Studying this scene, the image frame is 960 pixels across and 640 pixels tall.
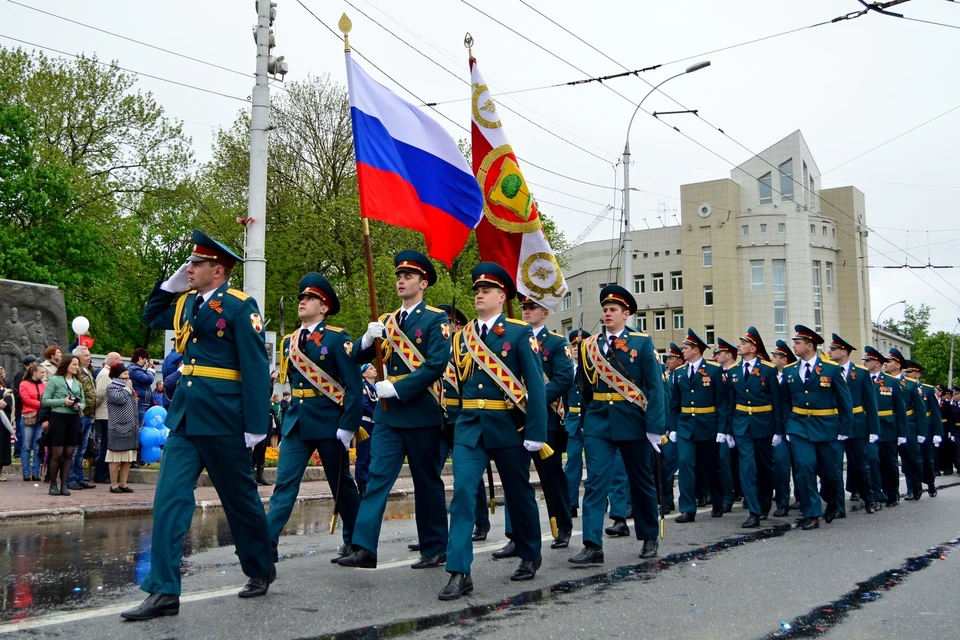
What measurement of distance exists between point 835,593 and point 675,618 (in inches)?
58.0

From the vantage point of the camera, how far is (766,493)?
1098 cm

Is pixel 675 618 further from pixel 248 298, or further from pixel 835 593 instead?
pixel 248 298

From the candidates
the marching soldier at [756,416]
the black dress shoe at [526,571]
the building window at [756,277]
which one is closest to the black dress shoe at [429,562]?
the black dress shoe at [526,571]

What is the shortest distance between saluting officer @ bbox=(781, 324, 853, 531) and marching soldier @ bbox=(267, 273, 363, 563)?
5438 millimetres

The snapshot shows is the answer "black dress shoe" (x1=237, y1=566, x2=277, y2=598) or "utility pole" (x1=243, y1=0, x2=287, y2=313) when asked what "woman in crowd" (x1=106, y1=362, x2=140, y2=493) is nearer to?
"utility pole" (x1=243, y1=0, x2=287, y2=313)

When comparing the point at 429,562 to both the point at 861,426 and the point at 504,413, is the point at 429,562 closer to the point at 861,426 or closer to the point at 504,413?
the point at 504,413

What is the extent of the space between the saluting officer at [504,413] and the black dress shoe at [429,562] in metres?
0.65

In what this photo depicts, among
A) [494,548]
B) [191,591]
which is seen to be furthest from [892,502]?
[191,591]

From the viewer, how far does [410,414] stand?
22.2 ft

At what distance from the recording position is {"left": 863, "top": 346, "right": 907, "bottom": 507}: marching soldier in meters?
13.0

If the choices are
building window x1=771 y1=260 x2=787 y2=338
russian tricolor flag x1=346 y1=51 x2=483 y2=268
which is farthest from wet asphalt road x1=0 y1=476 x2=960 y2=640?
building window x1=771 y1=260 x2=787 y2=338

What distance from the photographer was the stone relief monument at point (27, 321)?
17359mm

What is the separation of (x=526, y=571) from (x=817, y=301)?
6345 centimetres

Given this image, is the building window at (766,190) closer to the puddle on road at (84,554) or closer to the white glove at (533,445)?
the puddle on road at (84,554)
